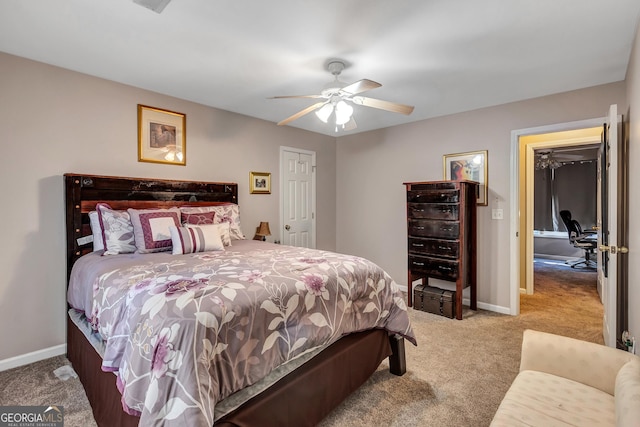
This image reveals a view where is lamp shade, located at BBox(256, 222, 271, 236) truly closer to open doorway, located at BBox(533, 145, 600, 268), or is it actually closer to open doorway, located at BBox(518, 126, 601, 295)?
open doorway, located at BBox(518, 126, 601, 295)

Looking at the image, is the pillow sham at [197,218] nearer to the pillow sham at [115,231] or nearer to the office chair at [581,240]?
the pillow sham at [115,231]

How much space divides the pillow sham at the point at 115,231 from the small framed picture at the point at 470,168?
3.56 meters

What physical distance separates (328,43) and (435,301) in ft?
9.35

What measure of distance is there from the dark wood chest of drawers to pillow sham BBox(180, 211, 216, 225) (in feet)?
7.52

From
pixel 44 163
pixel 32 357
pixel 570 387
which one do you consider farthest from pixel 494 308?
pixel 44 163

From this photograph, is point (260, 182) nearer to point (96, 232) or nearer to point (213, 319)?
point (96, 232)

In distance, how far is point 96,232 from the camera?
252 centimetres

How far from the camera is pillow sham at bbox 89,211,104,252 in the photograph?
251 cm

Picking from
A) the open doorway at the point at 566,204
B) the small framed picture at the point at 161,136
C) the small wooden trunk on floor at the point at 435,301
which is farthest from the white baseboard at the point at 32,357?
the open doorway at the point at 566,204

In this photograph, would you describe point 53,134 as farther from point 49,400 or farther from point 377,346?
point 377,346

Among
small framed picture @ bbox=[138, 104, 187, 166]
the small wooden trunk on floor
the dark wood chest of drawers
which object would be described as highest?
small framed picture @ bbox=[138, 104, 187, 166]

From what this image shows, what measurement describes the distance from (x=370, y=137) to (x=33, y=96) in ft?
12.6

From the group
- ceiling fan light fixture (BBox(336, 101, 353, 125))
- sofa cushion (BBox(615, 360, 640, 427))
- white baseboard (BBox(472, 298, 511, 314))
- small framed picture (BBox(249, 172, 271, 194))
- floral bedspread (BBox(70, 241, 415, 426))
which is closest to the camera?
sofa cushion (BBox(615, 360, 640, 427))

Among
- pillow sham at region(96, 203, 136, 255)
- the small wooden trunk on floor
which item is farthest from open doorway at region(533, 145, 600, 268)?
pillow sham at region(96, 203, 136, 255)
